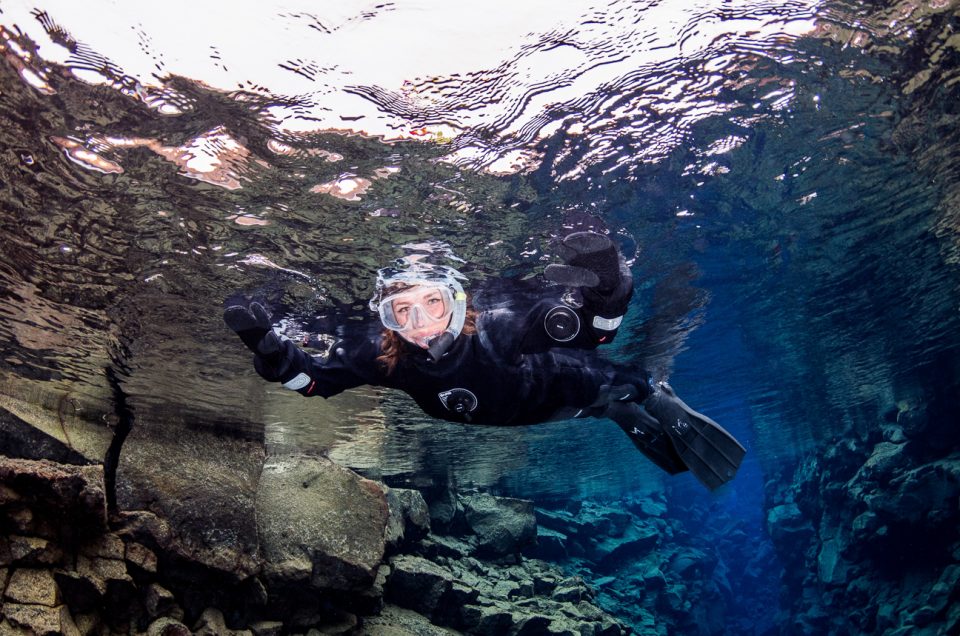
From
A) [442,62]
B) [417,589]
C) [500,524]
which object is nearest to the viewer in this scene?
[442,62]

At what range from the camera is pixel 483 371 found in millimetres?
6449

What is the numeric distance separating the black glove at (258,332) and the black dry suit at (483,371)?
4 centimetres

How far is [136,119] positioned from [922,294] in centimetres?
2111

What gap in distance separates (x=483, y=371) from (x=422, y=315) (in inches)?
44.3

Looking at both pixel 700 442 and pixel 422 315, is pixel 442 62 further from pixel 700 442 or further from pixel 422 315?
pixel 700 442

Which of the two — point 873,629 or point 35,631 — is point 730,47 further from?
point 873,629

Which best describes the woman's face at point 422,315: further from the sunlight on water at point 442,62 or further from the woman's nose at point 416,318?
the sunlight on water at point 442,62

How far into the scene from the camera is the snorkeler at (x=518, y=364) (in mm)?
4926

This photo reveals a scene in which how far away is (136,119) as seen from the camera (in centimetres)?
552

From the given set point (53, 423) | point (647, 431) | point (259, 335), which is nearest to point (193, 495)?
point (53, 423)

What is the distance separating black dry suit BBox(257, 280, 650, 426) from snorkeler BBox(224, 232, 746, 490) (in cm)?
1

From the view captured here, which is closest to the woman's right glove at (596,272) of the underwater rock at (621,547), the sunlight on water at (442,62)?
the sunlight on water at (442,62)

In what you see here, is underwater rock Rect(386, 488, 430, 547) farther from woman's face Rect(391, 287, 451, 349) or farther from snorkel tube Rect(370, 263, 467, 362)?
woman's face Rect(391, 287, 451, 349)

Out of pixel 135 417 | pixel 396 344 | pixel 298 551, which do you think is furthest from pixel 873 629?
pixel 135 417
